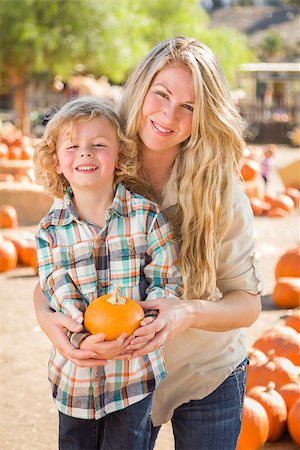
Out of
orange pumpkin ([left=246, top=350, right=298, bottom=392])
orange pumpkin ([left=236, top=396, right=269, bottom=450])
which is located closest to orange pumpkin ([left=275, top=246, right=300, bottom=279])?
orange pumpkin ([left=246, top=350, right=298, bottom=392])

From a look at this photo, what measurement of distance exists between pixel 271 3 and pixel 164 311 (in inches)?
2920

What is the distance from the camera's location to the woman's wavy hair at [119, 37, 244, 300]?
8.50ft

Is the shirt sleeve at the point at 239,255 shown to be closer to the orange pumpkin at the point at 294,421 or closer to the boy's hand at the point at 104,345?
the boy's hand at the point at 104,345

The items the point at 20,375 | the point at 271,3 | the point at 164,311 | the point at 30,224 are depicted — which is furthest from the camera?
the point at 271,3

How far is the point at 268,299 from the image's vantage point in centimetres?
731

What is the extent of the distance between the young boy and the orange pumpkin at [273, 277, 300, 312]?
439 cm

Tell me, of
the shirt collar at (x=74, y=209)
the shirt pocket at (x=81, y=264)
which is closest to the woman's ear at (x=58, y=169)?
the shirt collar at (x=74, y=209)

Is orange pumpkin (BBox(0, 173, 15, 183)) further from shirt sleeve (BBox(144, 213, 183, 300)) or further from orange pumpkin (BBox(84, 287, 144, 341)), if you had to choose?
orange pumpkin (BBox(84, 287, 144, 341))

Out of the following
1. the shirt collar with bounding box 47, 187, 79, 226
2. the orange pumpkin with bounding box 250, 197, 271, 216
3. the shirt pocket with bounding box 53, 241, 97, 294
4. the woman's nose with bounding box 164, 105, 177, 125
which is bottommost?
the orange pumpkin with bounding box 250, 197, 271, 216

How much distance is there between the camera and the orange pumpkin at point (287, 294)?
6.86 m

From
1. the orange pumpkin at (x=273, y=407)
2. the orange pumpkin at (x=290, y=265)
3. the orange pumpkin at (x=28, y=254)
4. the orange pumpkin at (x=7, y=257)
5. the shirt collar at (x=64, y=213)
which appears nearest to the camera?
the shirt collar at (x=64, y=213)

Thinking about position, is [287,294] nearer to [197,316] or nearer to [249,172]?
[197,316]

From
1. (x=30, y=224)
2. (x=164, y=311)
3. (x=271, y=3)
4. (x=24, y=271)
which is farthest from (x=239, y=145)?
(x=271, y=3)

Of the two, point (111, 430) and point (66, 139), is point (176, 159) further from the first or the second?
point (111, 430)
